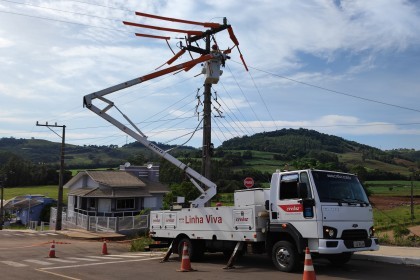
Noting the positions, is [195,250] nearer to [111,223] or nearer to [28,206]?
[111,223]

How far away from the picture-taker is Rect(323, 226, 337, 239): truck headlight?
33.7 ft

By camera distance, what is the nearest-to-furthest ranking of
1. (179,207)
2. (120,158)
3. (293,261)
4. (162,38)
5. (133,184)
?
(293,261)
(179,207)
(162,38)
(133,184)
(120,158)

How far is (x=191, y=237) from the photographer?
1374 cm

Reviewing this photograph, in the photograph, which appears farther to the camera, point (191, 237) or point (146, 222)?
point (146, 222)

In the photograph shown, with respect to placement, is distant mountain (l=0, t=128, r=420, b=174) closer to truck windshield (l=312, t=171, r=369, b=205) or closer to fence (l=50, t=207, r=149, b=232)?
fence (l=50, t=207, r=149, b=232)

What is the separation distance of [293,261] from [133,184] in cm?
3276

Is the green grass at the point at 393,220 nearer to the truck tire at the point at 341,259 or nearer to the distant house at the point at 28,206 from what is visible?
the truck tire at the point at 341,259

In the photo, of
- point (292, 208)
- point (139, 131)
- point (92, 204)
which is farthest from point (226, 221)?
point (92, 204)

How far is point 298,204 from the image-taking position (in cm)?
1076

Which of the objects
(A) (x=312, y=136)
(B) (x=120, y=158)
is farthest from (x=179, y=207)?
(B) (x=120, y=158)

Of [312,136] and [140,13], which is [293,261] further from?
[312,136]

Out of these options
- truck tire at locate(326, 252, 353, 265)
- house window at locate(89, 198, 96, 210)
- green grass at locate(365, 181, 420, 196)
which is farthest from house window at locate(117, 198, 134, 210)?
green grass at locate(365, 181, 420, 196)

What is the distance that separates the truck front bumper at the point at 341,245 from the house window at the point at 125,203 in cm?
3275

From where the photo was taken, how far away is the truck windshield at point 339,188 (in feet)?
35.1
